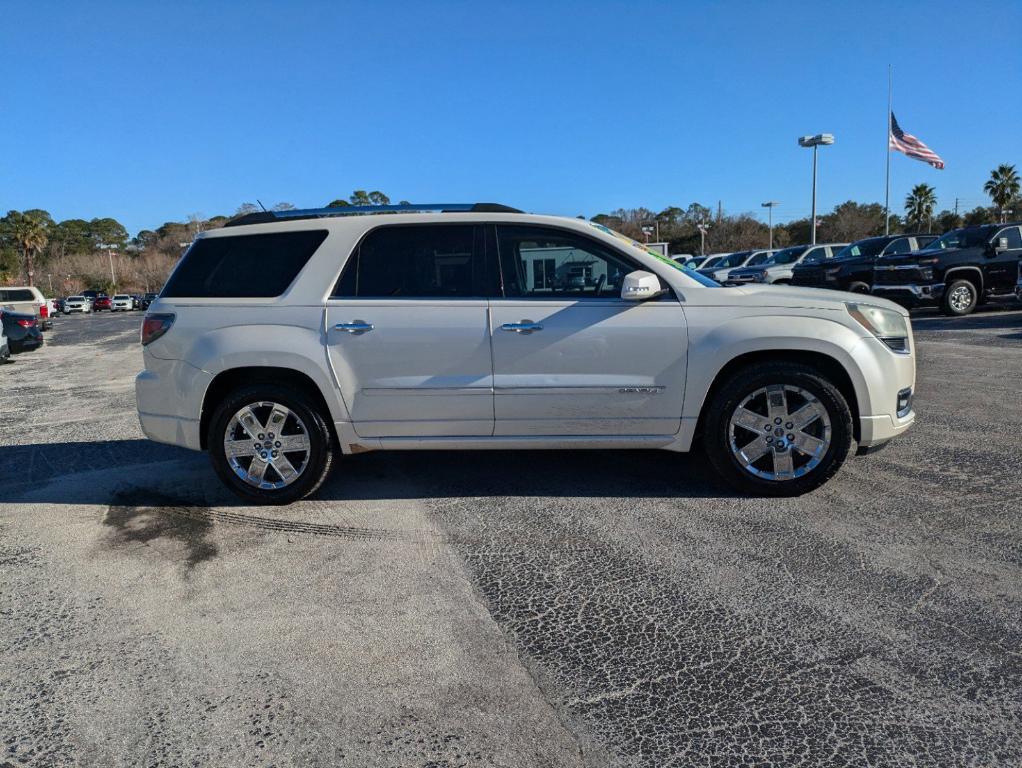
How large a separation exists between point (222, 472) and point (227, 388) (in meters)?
0.55

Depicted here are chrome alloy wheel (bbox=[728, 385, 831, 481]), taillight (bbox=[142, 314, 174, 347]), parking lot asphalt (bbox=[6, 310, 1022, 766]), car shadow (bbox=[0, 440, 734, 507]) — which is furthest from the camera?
car shadow (bbox=[0, 440, 734, 507])

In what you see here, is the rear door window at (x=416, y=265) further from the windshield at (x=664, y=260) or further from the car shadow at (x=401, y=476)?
the car shadow at (x=401, y=476)

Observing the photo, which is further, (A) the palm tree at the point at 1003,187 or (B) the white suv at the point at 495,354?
(A) the palm tree at the point at 1003,187

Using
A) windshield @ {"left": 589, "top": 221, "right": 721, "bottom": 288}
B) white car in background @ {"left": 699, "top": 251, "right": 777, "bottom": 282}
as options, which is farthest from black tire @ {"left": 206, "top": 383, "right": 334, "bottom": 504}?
white car in background @ {"left": 699, "top": 251, "right": 777, "bottom": 282}

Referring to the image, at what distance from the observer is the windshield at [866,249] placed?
17219 millimetres

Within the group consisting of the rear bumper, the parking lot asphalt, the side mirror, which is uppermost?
the side mirror

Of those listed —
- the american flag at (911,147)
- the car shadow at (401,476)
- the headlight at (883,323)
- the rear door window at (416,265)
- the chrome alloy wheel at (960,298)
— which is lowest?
the car shadow at (401,476)

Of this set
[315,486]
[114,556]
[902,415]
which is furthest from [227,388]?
[902,415]

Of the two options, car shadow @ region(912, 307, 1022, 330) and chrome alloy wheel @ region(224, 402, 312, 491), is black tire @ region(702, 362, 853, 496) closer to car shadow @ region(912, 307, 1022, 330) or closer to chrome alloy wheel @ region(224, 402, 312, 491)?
chrome alloy wheel @ region(224, 402, 312, 491)

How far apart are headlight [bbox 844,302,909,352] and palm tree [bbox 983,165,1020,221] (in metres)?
57.9

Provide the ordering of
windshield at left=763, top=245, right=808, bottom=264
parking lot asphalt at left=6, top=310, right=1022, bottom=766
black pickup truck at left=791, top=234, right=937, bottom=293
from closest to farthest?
parking lot asphalt at left=6, top=310, right=1022, bottom=766, black pickup truck at left=791, top=234, right=937, bottom=293, windshield at left=763, top=245, right=808, bottom=264

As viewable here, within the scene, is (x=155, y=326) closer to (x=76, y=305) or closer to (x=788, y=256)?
(x=788, y=256)

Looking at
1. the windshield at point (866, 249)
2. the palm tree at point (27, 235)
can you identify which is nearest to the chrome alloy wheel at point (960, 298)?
the windshield at point (866, 249)

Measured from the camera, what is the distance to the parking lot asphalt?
235 cm
